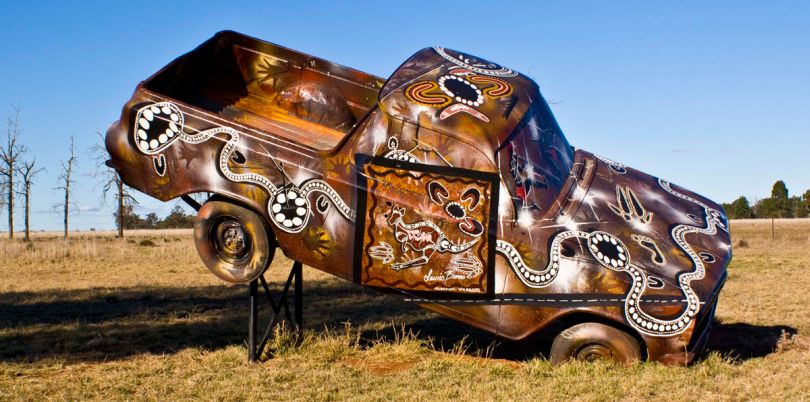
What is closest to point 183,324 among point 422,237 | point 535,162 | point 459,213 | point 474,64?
point 422,237

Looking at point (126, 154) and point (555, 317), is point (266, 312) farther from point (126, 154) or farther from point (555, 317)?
point (555, 317)

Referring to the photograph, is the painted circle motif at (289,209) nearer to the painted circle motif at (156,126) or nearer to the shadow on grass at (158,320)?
the painted circle motif at (156,126)

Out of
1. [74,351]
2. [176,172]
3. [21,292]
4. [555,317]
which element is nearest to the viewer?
[555,317]

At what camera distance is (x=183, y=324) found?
1209 cm

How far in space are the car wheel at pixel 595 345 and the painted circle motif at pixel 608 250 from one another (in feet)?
2.11

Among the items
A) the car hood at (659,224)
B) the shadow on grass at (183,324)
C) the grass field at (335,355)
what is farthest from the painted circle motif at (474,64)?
the shadow on grass at (183,324)

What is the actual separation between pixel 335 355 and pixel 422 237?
2227 mm

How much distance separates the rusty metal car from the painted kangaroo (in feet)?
0.04

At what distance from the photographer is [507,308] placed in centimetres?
789

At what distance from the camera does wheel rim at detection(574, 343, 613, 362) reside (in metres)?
7.85

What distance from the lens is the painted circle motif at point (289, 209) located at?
27.1 ft

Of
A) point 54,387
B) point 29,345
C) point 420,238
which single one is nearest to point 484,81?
point 420,238

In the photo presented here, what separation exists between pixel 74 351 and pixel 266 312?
390 centimetres

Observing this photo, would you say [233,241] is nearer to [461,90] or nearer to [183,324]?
[461,90]
